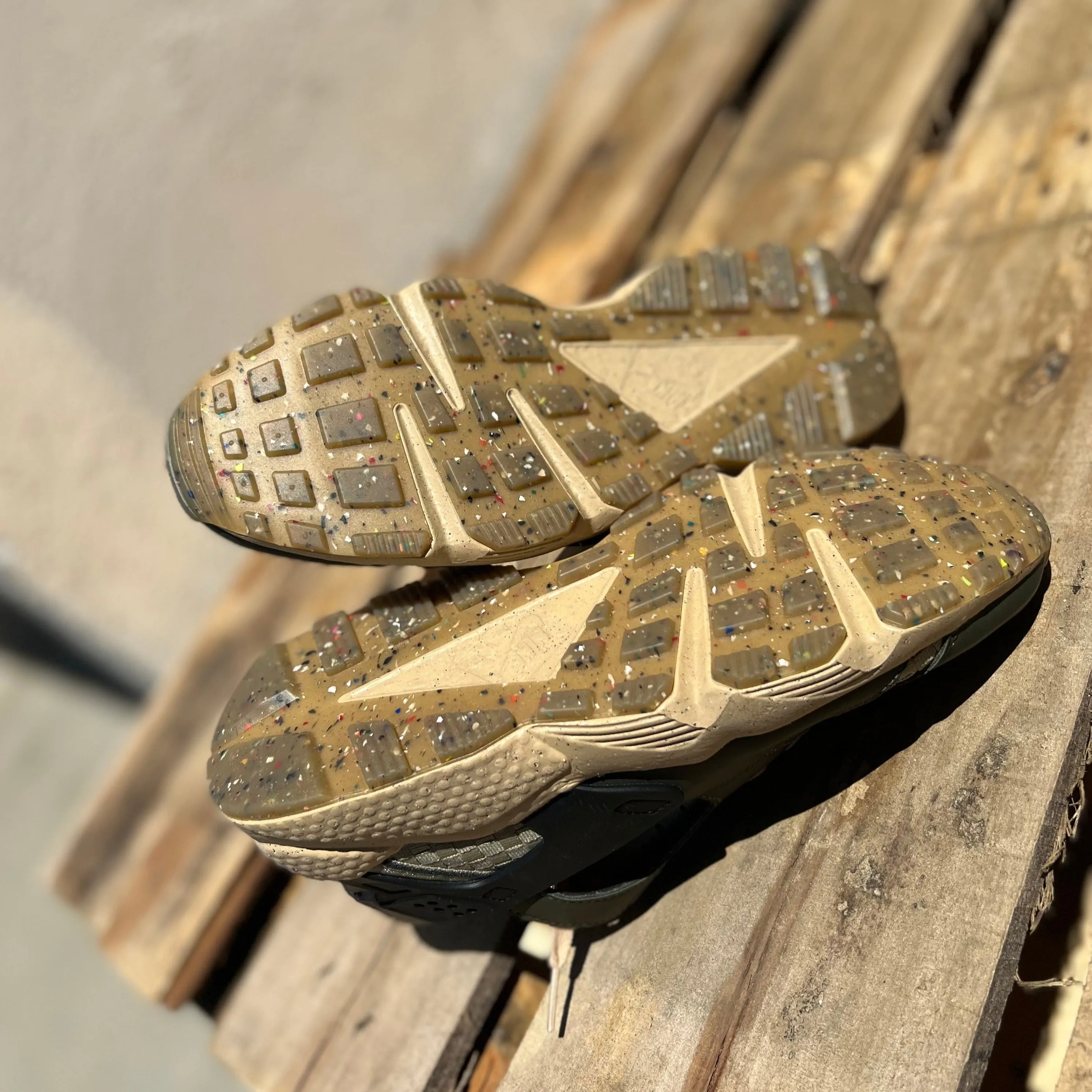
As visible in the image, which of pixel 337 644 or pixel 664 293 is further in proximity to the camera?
pixel 664 293

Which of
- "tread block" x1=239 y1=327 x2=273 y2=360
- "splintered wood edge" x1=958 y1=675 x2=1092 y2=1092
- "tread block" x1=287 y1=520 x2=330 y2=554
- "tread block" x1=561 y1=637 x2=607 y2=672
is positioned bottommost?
"splintered wood edge" x1=958 y1=675 x2=1092 y2=1092

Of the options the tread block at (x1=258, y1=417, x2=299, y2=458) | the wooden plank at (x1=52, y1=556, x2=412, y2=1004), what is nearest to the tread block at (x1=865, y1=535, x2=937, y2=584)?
the tread block at (x1=258, y1=417, x2=299, y2=458)

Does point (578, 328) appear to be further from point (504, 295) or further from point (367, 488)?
point (367, 488)

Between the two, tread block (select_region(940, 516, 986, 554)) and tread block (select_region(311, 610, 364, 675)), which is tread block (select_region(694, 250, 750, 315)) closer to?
tread block (select_region(940, 516, 986, 554))

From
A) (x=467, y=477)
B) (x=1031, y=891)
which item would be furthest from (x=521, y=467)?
(x=1031, y=891)

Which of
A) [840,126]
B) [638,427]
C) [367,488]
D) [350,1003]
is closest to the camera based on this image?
[367,488]

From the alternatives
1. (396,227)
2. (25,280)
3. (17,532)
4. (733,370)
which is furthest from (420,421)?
(396,227)

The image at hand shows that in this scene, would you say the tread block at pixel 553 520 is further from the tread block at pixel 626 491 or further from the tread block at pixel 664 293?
the tread block at pixel 664 293
